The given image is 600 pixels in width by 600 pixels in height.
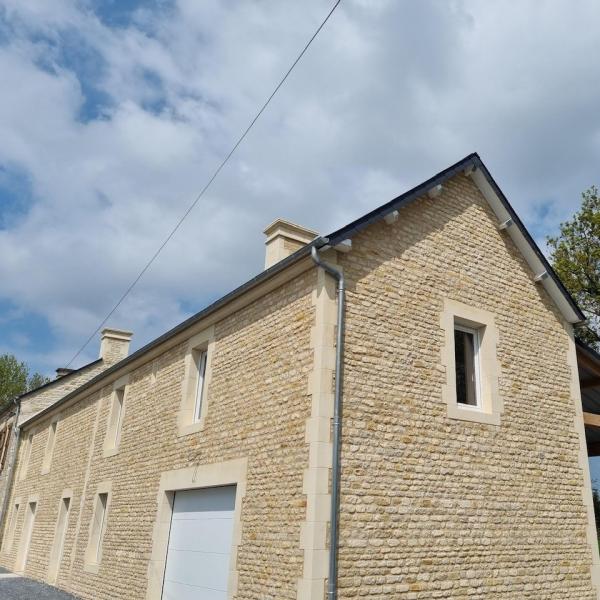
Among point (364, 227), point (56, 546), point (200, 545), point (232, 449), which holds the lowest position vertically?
point (56, 546)

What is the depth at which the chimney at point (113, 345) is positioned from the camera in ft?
72.8

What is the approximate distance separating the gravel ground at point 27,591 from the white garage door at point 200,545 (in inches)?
172

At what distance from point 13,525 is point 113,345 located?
6851 mm

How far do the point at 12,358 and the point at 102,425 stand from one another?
100 feet

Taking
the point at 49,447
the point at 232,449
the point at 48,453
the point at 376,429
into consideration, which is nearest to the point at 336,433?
the point at 376,429

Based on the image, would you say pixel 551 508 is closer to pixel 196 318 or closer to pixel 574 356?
pixel 574 356

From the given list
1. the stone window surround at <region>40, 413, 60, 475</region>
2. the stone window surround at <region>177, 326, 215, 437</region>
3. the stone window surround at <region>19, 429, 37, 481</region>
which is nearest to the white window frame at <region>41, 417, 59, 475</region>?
the stone window surround at <region>40, 413, 60, 475</region>

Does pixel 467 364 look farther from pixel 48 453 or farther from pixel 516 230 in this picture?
pixel 48 453

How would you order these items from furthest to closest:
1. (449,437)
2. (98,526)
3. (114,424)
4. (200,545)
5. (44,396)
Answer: (44,396) < (114,424) < (98,526) < (200,545) < (449,437)

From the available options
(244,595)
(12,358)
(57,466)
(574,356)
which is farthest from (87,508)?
(12,358)

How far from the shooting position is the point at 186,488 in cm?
905

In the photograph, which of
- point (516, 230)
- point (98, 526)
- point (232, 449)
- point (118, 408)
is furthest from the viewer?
point (118, 408)

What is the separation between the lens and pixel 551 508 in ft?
28.1

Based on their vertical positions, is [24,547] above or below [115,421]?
below
